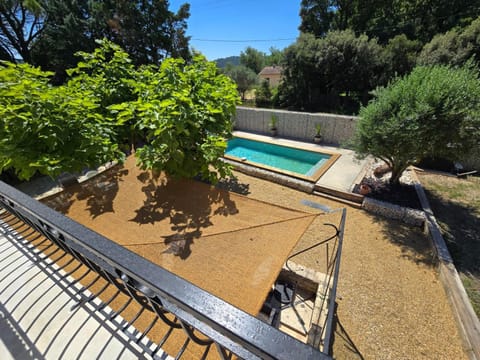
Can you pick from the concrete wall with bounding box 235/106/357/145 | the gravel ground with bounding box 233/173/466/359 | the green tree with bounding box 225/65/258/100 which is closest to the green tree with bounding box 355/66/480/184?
the gravel ground with bounding box 233/173/466/359

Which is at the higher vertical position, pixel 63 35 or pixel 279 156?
pixel 63 35

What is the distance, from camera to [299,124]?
952cm

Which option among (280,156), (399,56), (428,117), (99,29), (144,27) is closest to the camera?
(428,117)

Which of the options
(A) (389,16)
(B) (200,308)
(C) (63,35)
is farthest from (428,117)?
(A) (389,16)

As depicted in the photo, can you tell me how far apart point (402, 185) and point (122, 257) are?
7.08 metres

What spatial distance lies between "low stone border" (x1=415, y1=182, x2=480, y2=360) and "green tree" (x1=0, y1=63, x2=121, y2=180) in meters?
5.46

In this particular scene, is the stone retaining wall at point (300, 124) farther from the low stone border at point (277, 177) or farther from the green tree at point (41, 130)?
the green tree at point (41, 130)

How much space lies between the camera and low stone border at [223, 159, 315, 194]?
19.5 feet

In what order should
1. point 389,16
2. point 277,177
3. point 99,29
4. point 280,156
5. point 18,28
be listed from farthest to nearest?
point 389,16 < point 99,29 < point 18,28 < point 280,156 < point 277,177

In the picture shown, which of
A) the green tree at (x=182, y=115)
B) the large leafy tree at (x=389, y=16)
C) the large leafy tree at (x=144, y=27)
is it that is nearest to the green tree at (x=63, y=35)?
the large leafy tree at (x=144, y=27)

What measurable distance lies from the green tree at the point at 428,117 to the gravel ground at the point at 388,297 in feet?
5.96

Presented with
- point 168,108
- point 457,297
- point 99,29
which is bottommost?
point 457,297

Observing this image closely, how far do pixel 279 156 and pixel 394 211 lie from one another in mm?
5109

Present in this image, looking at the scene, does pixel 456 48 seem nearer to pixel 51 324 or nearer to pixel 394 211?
pixel 394 211
